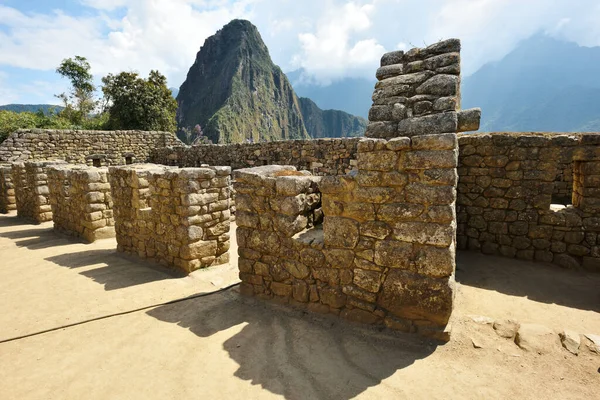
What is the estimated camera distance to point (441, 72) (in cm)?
389

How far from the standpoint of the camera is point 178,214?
556cm

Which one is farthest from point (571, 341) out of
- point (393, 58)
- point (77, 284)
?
point (77, 284)

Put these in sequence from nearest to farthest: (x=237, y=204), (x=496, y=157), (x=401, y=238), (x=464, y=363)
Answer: (x=464, y=363)
(x=401, y=238)
(x=237, y=204)
(x=496, y=157)

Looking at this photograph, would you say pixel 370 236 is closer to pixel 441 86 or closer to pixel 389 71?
pixel 441 86

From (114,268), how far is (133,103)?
20.9 m

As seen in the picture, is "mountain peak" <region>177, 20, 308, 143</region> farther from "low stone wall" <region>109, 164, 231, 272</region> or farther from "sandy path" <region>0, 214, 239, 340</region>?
"low stone wall" <region>109, 164, 231, 272</region>

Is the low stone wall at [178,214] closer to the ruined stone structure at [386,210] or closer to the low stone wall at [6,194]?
the ruined stone structure at [386,210]

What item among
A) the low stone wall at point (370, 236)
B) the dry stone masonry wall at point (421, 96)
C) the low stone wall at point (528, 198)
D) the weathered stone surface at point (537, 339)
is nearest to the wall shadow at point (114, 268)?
the low stone wall at point (370, 236)

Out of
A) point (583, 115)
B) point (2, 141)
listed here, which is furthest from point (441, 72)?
point (583, 115)

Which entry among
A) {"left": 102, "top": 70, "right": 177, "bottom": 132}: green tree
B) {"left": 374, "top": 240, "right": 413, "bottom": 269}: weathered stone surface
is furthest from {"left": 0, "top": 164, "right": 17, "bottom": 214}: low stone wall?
{"left": 374, "top": 240, "right": 413, "bottom": 269}: weathered stone surface

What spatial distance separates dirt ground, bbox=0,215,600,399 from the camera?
9.50 ft

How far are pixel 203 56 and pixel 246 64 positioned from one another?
683 inches

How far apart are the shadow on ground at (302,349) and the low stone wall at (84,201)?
4.98m

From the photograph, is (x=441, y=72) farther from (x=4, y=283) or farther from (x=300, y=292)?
(x=4, y=283)
